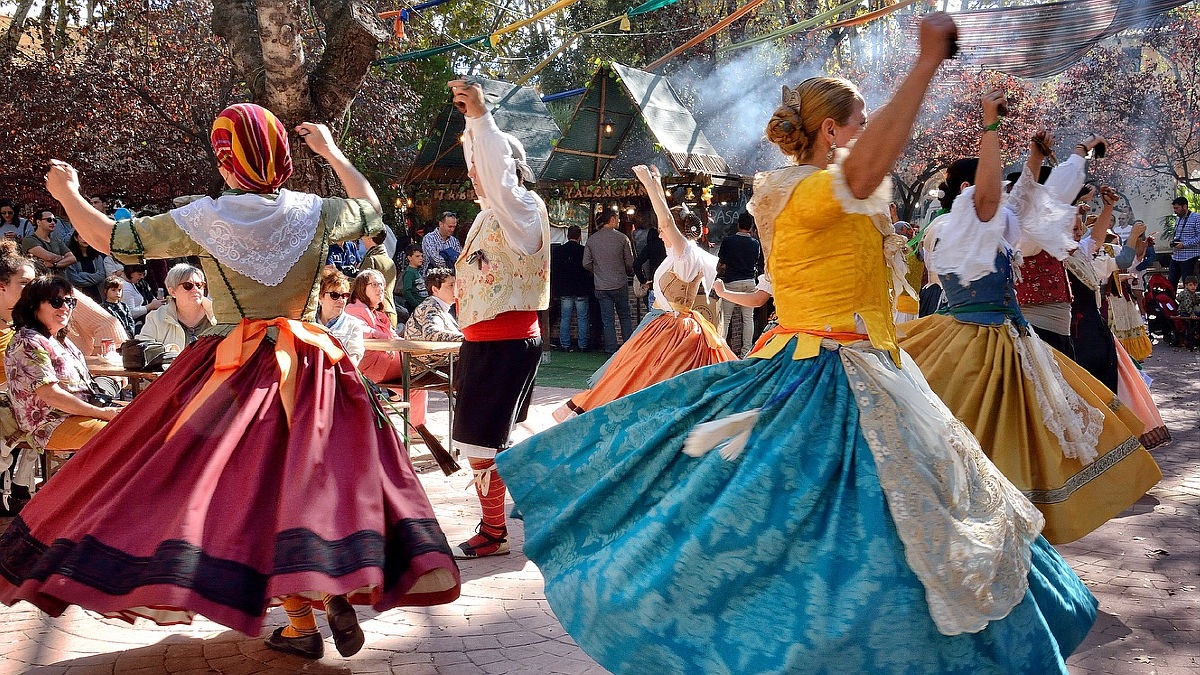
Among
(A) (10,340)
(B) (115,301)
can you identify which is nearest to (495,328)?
(A) (10,340)

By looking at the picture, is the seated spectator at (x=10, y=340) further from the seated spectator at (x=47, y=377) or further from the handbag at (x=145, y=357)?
the handbag at (x=145, y=357)

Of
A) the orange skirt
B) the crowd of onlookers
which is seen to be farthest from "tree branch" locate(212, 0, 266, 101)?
the orange skirt

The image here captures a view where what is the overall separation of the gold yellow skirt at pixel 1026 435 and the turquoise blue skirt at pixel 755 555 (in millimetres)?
1430

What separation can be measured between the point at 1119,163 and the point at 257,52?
23.5 meters

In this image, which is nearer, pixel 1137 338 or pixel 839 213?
pixel 839 213

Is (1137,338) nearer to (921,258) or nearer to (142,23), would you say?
(921,258)

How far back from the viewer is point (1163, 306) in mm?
15555

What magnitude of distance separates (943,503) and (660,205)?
11.4 ft

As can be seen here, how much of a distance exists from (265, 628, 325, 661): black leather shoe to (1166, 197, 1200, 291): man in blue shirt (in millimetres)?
16412

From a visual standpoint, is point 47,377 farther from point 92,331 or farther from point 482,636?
point 482,636

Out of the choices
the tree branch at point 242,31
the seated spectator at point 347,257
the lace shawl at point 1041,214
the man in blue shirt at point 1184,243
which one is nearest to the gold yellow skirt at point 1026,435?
the lace shawl at point 1041,214

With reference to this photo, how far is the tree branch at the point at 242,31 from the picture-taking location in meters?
8.84

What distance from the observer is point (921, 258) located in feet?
16.9

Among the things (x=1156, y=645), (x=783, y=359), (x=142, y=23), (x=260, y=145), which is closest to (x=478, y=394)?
(x=260, y=145)
